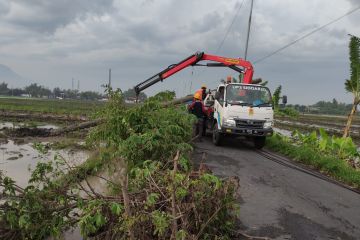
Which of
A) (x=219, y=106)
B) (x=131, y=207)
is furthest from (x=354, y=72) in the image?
(x=131, y=207)

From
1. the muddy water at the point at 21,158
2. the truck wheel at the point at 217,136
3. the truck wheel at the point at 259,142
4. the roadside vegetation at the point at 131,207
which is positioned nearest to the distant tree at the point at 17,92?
the muddy water at the point at 21,158

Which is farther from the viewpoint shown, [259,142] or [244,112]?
[259,142]

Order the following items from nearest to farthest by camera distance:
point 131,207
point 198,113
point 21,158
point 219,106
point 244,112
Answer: point 131,207 < point 244,112 < point 21,158 < point 219,106 < point 198,113

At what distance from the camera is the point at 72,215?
5426 millimetres

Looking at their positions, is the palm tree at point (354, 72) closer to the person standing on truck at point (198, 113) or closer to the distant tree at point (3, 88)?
the person standing on truck at point (198, 113)

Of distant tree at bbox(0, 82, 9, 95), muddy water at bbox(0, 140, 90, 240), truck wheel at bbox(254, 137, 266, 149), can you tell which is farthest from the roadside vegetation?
distant tree at bbox(0, 82, 9, 95)

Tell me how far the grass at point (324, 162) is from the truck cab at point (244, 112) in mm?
1132

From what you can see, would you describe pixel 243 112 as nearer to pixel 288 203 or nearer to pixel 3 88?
pixel 288 203

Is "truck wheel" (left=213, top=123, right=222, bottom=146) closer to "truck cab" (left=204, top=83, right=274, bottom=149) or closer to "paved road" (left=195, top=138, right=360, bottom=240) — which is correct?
"truck cab" (left=204, top=83, right=274, bottom=149)

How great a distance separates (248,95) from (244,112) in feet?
2.83

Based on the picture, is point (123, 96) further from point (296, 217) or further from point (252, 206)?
point (296, 217)

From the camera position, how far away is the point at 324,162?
37.1ft

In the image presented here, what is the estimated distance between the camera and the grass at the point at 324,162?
9.99 m

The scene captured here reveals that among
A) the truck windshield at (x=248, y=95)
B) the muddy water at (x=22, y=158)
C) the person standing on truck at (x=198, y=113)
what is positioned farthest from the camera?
the person standing on truck at (x=198, y=113)
